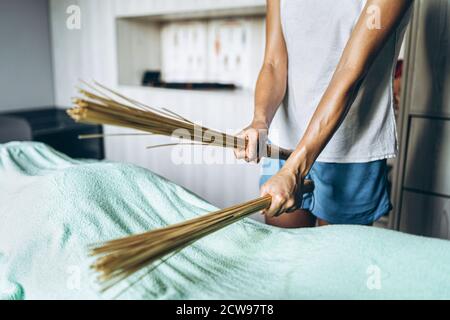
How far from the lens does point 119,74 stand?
112 inches

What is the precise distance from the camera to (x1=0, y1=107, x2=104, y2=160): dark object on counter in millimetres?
2293

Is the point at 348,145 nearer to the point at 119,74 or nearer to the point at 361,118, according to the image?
the point at 361,118

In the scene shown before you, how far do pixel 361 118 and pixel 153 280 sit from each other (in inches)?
29.7

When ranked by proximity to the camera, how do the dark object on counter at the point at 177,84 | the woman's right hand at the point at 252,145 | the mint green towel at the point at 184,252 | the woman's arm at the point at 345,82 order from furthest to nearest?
the dark object on counter at the point at 177,84, the woman's right hand at the point at 252,145, the woman's arm at the point at 345,82, the mint green towel at the point at 184,252

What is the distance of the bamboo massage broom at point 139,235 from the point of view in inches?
28.4

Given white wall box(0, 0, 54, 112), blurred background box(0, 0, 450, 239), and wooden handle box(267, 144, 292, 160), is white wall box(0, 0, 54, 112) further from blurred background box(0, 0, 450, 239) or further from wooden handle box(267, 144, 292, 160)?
wooden handle box(267, 144, 292, 160)

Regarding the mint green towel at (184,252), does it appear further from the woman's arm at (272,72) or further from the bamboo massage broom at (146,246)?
the woman's arm at (272,72)

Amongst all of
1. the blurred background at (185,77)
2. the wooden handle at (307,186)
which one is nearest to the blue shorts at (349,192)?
the wooden handle at (307,186)

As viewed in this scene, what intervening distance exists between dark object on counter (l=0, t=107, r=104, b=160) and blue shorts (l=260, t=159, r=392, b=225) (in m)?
1.66

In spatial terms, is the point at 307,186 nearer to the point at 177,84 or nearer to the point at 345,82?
the point at 345,82

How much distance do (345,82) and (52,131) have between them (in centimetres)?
208

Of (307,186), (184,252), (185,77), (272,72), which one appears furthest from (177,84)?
(184,252)

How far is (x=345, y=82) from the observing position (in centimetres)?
103
